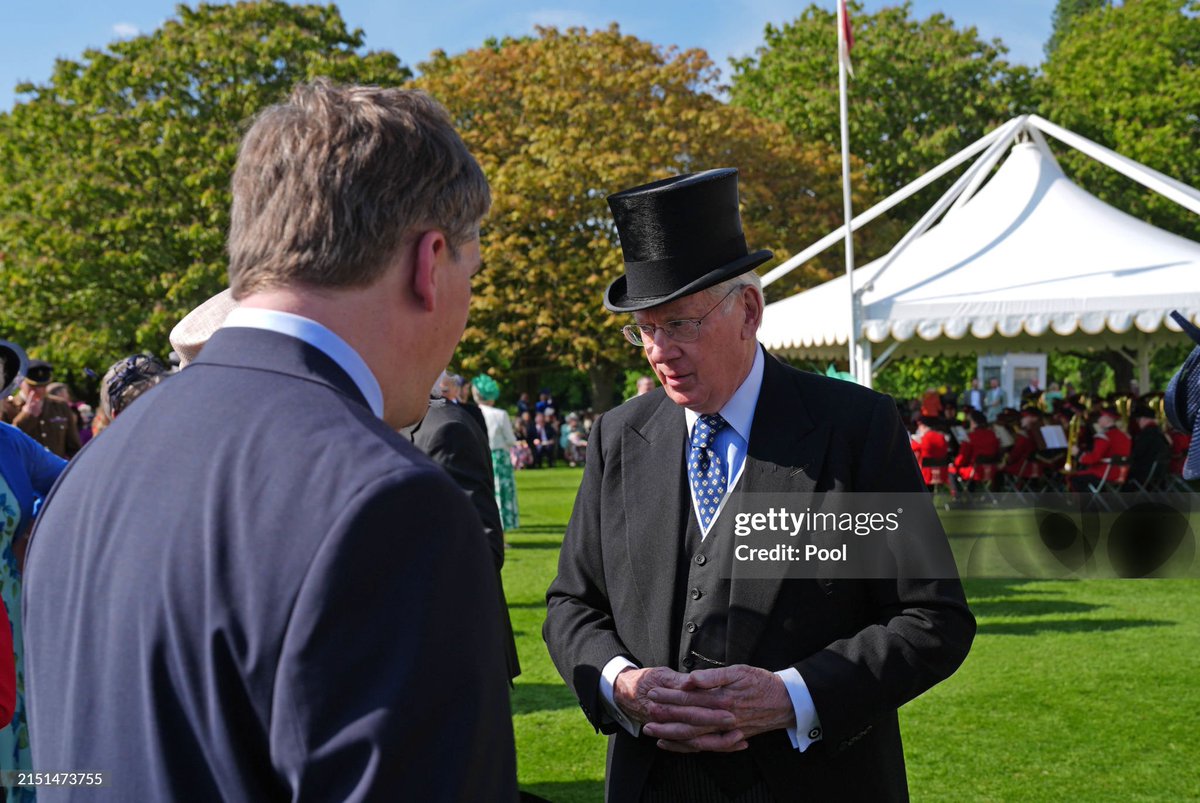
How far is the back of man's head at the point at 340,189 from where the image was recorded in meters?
1.36

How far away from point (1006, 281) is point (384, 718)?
12.8 metres

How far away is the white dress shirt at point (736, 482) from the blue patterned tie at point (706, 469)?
0.5 inches

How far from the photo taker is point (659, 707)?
2.46m

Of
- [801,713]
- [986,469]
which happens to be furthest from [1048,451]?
[801,713]

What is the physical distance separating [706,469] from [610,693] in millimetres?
583

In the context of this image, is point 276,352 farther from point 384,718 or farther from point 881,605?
point 881,605

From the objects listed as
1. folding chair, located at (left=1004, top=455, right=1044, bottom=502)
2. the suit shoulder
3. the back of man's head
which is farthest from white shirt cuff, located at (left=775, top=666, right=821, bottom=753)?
folding chair, located at (left=1004, top=455, right=1044, bottom=502)

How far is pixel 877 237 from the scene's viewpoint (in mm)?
33719

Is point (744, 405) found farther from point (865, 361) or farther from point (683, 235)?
point (865, 361)

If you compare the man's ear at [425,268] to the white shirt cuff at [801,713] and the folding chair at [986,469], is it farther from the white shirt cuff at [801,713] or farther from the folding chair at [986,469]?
the folding chair at [986,469]

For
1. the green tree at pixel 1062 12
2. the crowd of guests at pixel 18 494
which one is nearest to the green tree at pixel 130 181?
the crowd of guests at pixel 18 494

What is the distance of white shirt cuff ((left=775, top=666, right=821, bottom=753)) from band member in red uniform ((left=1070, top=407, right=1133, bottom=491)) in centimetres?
1287

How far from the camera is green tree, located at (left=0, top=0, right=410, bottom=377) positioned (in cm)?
3045

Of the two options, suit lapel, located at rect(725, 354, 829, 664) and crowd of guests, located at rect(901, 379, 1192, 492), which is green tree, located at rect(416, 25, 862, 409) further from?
suit lapel, located at rect(725, 354, 829, 664)
